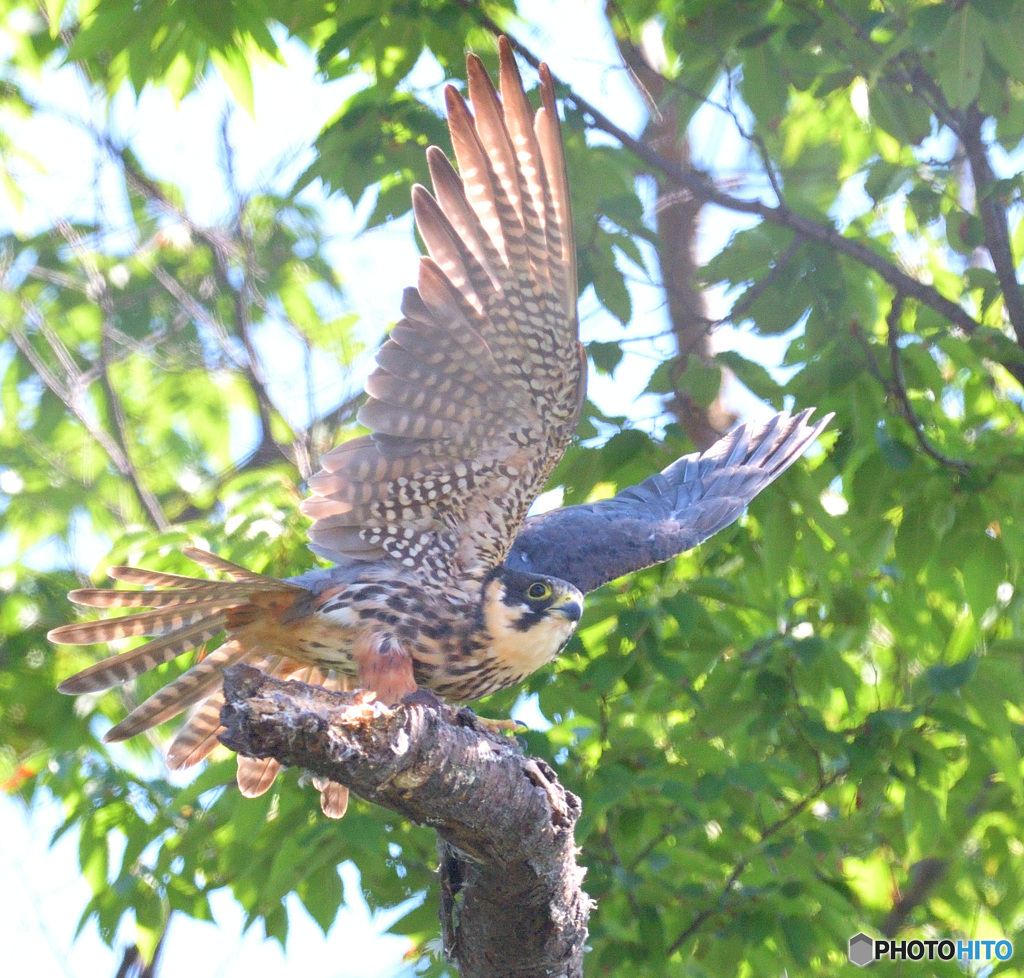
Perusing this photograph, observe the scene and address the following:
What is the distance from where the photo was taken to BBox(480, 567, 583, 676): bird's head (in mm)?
3568

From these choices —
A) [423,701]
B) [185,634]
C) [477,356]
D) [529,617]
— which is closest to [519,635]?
[529,617]

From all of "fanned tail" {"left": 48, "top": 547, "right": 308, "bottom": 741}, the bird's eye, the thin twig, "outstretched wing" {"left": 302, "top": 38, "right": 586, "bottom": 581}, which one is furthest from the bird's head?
the thin twig

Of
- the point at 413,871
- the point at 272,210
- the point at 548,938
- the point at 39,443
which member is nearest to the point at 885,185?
the point at 548,938

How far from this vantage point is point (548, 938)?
2936mm

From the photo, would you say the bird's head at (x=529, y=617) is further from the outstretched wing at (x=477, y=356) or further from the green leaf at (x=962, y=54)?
the green leaf at (x=962, y=54)

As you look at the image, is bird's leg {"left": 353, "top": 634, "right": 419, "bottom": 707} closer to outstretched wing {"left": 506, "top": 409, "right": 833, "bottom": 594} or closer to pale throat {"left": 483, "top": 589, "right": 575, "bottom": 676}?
pale throat {"left": 483, "top": 589, "right": 575, "bottom": 676}

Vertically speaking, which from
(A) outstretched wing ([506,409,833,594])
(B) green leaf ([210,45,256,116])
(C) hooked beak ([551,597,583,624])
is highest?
(B) green leaf ([210,45,256,116])

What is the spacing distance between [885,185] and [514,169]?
112 cm

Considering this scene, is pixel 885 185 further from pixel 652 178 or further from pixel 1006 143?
pixel 652 178

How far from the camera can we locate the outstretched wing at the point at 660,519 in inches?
160

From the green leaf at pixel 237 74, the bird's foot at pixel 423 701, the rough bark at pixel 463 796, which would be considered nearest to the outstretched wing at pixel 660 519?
the rough bark at pixel 463 796

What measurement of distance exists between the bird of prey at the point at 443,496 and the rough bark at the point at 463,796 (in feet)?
2.36

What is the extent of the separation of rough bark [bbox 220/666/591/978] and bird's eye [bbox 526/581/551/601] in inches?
31.4

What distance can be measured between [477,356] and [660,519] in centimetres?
120
